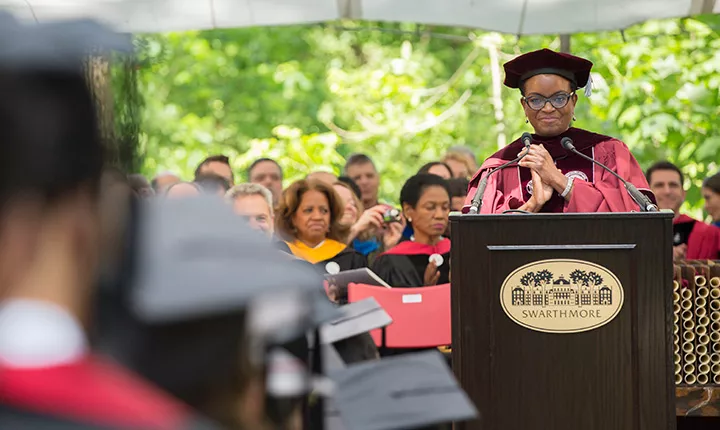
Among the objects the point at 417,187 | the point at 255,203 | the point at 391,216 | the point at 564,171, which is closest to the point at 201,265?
the point at 564,171

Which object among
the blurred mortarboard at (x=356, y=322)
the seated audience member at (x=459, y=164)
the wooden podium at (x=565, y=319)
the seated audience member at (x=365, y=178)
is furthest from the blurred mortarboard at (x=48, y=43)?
the seated audience member at (x=459, y=164)

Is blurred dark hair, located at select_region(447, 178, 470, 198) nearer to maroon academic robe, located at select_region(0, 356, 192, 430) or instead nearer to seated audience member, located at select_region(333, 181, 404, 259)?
seated audience member, located at select_region(333, 181, 404, 259)

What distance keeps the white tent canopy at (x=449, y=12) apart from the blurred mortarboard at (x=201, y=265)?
7.07 meters

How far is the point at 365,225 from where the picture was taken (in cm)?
722

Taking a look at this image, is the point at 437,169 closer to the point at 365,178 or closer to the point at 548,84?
the point at 365,178

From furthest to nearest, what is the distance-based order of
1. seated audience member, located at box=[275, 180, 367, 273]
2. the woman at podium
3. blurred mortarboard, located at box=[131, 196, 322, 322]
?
seated audience member, located at box=[275, 180, 367, 273], the woman at podium, blurred mortarboard, located at box=[131, 196, 322, 322]

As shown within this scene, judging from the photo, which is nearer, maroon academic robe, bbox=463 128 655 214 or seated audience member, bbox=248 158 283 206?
maroon academic robe, bbox=463 128 655 214

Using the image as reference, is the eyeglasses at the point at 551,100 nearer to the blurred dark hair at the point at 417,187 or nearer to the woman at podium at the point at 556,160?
the woman at podium at the point at 556,160

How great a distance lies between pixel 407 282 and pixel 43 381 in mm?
5267

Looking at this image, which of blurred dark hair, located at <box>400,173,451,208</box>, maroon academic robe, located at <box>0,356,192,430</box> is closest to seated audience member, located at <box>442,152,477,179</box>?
blurred dark hair, located at <box>400,173,451,208</box>

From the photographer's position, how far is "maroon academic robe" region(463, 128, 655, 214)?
479 cm

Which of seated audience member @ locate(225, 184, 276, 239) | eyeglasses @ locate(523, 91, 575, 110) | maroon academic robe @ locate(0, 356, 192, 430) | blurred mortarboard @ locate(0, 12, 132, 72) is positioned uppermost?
eyeglasses @ locate(523, 91, 575, 110)

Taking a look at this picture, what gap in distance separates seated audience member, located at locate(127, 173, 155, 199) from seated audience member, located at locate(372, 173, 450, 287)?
16.2ft

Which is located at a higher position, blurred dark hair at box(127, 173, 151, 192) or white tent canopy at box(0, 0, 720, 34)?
white tent canopy at box(0, 0, 720, 34)
